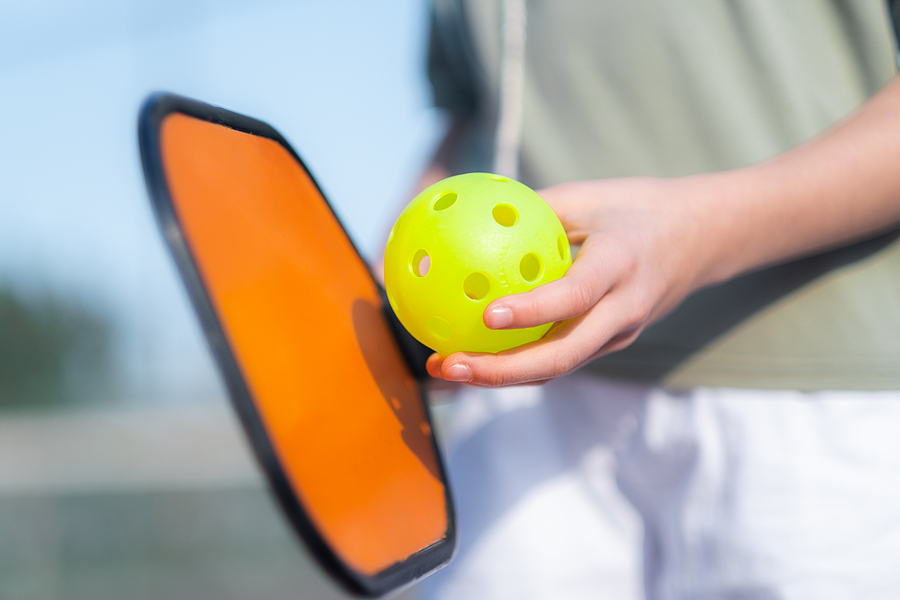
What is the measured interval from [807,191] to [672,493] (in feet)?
1.26

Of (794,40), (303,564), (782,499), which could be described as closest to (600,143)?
(794,40)

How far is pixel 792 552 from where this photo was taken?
2.25ft

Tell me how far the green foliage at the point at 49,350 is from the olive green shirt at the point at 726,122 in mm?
13699

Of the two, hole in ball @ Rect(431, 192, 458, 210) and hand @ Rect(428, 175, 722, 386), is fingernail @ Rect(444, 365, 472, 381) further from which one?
hole in ball @ Rect(431, 192, 458, 210)

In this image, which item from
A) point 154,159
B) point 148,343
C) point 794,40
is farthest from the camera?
point 148,343

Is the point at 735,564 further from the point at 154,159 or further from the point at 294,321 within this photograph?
the point at 154,159

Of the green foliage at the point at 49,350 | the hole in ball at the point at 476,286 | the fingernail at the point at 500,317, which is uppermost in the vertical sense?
the fingernail at the point at 500,317

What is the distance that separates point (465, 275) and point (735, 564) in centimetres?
46

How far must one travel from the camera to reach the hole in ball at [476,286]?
568 mm

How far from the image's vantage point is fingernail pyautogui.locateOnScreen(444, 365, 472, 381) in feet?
1.71

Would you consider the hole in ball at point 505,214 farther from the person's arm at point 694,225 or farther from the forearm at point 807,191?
the forearm at point 807,191

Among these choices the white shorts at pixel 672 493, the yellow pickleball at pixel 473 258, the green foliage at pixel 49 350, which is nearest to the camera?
the yellow pickleball at pixel 473 258

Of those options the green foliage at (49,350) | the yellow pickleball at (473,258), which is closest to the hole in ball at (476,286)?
the yellow pickleball at (473,258)

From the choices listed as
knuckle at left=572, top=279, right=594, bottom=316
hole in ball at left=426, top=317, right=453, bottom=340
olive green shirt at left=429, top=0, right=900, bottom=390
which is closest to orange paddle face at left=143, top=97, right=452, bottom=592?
hole in ball at left=426, top=317, right=453, bottom=340
